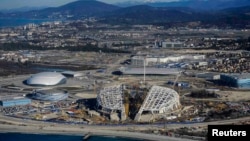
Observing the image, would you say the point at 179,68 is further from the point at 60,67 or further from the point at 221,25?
the point at 221,25

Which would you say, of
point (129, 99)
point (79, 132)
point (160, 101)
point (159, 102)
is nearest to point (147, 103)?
point (159, 102)

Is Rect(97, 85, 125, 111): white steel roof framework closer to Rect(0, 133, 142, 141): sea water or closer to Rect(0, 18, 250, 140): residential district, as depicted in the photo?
Rect(0, 18, 250, 140): residential district

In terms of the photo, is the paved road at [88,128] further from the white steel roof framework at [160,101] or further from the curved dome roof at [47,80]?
the curved dome roof at [47,80]

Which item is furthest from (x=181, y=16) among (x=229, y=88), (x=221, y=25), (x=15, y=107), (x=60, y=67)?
(x=15, y=107)

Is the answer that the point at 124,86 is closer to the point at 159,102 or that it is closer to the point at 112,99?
the point at 112,99

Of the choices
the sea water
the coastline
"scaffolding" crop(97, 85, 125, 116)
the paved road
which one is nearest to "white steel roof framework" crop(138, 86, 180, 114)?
"scaffolding" crop(97, 85, 125, 116)

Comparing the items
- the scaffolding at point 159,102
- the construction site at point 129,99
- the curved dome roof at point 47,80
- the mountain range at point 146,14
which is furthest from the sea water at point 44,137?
the mountain range at point 146,14

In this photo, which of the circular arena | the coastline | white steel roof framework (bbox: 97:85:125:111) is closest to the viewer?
the coastline
